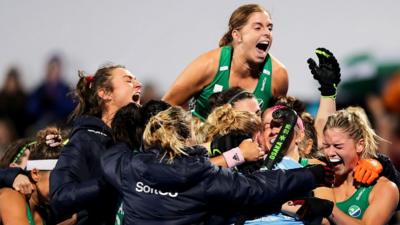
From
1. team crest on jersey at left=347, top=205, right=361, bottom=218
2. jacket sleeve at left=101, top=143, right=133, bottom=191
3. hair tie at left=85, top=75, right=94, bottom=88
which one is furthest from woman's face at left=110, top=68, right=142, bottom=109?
team crest on jersey at left=347, top=205, right=361, bottom=218

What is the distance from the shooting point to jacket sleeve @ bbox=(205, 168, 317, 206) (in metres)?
5.68

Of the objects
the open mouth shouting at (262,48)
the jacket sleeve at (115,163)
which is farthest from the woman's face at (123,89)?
the open mouth shouting at (262,48)

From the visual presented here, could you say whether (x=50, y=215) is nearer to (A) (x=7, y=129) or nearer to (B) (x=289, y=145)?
(B) (x=289, y=145)

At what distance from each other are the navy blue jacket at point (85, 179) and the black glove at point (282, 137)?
98 cm

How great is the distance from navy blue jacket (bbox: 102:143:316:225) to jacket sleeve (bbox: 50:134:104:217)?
47 centimetres

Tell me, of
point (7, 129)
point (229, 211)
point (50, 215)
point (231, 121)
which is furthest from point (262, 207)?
point (7, 129)

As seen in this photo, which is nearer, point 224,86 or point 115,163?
point 115,163

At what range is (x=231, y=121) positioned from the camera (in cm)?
620

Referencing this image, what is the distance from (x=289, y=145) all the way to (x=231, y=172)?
21.6 inches

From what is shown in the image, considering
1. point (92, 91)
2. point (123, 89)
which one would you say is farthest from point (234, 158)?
point (92, 91)

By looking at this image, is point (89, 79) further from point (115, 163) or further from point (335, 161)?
point (335, 161)

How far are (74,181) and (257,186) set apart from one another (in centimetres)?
126

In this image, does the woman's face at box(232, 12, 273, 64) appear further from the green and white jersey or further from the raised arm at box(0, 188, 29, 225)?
the raised arm at box(0, 188, 29, 225)

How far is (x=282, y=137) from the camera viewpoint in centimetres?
602
